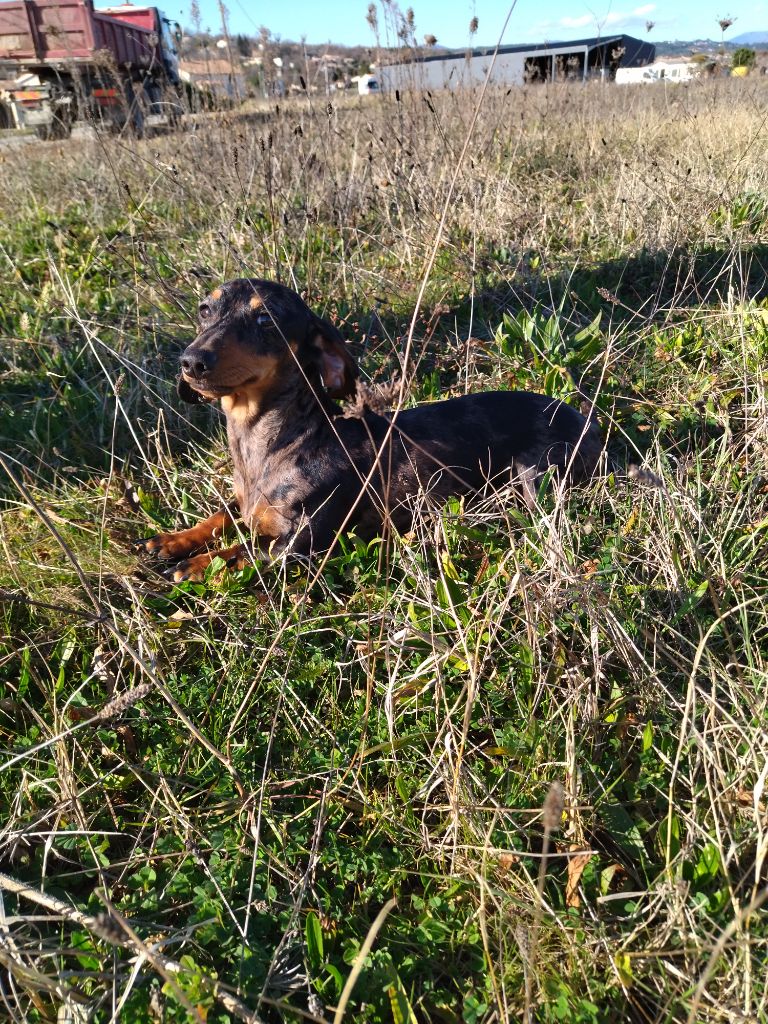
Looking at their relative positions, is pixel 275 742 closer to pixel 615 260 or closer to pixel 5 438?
pixel 5 438

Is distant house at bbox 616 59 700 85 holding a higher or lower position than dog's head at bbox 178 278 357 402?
higher

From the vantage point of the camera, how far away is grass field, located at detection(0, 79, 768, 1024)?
1516 mm

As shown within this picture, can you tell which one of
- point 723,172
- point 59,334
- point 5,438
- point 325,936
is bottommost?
point 325,936

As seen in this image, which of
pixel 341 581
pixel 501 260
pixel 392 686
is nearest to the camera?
pixel 392 686

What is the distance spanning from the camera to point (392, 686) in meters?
2.03

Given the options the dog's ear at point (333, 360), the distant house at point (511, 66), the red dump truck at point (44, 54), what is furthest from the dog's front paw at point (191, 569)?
the red dump truck at point (44, 54)

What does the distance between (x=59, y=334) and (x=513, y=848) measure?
3.77 metres

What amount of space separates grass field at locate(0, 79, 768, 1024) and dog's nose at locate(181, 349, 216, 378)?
686mm

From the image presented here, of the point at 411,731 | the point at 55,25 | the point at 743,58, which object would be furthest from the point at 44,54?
the point at 411,731

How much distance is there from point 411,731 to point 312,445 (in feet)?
4.14

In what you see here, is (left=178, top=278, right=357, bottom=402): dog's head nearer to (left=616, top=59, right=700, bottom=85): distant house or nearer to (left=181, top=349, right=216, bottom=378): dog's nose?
(left=181, top=349, right=216, bottom=378): dog's nose

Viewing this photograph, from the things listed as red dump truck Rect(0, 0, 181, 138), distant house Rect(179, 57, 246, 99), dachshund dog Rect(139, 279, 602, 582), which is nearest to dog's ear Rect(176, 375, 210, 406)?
dachshund dog Rect(139, 279, 602, 582)

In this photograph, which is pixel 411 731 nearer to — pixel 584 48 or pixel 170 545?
pixel 170 545

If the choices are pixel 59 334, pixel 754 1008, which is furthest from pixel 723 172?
pixel 754 1008
